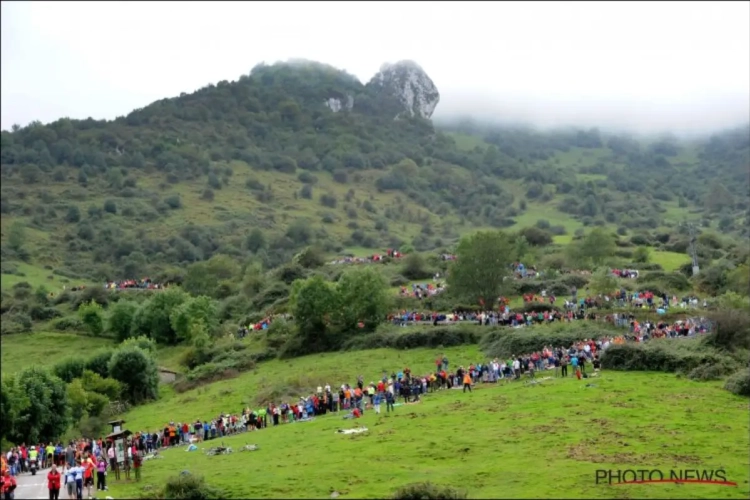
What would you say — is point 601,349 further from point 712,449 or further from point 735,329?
point 712,449

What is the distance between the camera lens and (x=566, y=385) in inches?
1518

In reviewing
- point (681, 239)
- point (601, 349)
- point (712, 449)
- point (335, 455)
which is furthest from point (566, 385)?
point (681, 239)

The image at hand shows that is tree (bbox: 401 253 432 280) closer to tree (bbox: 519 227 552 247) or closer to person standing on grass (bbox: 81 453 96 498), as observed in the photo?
tree (bbox: 519 227 552 247)

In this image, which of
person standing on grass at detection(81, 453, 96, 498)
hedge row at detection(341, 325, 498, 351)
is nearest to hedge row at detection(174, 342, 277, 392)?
hedge row at detection(341, 325, 498, 351)

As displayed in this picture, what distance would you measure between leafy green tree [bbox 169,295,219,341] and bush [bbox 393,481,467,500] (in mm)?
57314

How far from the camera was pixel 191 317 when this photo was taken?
76.8 meters

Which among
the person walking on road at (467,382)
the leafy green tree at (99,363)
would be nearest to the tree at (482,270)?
the person walking on road at (467,382)

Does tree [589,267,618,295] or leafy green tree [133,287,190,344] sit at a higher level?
tree [589,267,618,295]

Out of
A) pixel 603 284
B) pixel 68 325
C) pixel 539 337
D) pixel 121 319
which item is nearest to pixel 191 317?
pixel 121 319

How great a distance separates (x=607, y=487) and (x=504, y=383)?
19143 millimetres

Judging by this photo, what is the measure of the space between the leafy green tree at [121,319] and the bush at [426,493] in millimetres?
68115

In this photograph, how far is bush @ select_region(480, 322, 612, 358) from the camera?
161ft

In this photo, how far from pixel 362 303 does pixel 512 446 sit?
36904mm

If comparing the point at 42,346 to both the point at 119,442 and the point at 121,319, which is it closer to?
the point at 121,319
